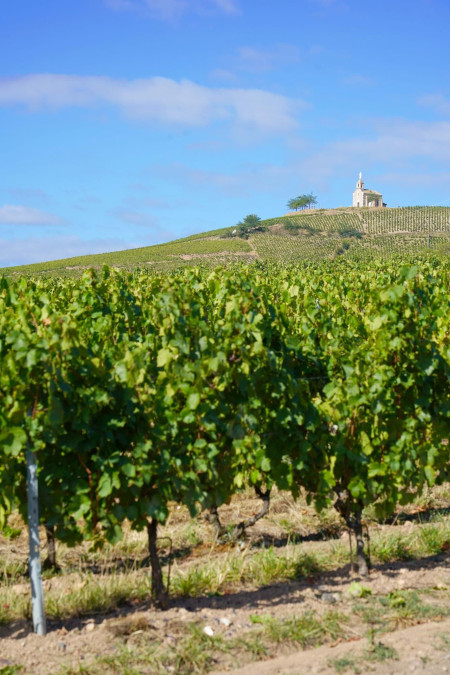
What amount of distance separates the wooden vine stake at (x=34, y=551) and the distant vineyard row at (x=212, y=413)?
5.2 inches

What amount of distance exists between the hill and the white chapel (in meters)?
22.5

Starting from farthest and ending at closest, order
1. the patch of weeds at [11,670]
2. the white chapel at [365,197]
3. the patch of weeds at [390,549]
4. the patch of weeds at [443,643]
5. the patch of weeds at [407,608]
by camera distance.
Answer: the white chapel at [365,197], the patch of weeds at [390,549], the patch of weeds at [407,608], the patch of weeds at [443,643], the patch of weeds at [11,670]

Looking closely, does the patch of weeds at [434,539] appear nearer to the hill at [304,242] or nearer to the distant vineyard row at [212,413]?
the distant vineyard row at [212,413]

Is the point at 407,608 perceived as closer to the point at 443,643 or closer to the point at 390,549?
the point at 443,643

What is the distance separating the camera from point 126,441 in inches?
194

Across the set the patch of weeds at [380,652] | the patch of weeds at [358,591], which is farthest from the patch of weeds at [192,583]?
the patch of weeds at [380,652]

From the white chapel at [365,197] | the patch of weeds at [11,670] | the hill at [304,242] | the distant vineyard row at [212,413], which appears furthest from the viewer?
the white chapel at [365,197]

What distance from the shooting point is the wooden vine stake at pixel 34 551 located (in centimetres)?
470

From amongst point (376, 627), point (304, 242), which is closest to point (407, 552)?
point (376, 627)

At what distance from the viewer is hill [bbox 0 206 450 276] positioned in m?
70.9

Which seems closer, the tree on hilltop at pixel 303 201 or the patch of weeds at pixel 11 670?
the patch of weeds at pixel 11 670

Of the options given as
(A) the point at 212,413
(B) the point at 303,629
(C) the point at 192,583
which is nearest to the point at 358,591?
(B) the point at 303,629

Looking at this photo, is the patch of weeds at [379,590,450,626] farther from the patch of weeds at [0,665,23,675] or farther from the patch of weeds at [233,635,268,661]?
the patch of weeds at [0,665,23,675]

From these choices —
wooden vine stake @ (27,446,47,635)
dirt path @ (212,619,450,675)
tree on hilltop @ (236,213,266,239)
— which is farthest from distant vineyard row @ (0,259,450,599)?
tree on hilltop @ (236,213,266,239)
